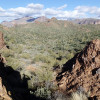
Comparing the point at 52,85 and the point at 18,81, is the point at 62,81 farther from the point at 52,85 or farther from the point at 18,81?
the point at 18,81

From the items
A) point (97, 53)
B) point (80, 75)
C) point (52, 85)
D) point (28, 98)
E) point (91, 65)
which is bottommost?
point (28, 98)

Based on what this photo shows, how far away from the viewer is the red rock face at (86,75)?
305 inches

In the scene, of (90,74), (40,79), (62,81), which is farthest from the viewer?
(40,79)

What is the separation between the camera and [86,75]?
27.9 ft

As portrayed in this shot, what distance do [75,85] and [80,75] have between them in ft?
2.73

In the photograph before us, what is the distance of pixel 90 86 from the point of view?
25.5 ft

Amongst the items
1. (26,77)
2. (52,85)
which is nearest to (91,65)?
(52,85)

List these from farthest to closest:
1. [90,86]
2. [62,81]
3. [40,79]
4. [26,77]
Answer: [26,77]
[40,79]
[62,81]
[90,86]

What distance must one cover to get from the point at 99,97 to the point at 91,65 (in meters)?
2.70

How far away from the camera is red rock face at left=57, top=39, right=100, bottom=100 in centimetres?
774

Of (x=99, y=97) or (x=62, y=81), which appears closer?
(x=99, y=97)

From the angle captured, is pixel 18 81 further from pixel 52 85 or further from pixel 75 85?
pixel 75 85

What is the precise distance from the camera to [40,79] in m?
10.3

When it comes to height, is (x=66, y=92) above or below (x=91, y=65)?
below
